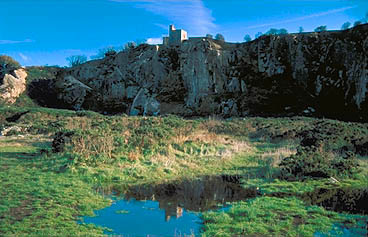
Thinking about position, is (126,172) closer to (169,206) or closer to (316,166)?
(169,206)

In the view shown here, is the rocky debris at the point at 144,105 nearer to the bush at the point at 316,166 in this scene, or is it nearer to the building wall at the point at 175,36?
the building wall at the point at 175,36

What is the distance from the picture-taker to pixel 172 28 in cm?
6656

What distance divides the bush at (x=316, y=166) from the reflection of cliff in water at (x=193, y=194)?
2.20 m

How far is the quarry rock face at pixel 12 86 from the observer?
58.0 m

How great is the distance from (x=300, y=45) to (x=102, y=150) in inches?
1759

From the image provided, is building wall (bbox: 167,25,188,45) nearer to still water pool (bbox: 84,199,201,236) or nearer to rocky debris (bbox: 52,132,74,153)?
rocky debris (bbox: 52,132,74,153)

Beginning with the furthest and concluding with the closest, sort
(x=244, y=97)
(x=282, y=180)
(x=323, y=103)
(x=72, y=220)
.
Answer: (x=244, y=97), (x=323, y=103), (x=282, y=180), (x=72, y=220)

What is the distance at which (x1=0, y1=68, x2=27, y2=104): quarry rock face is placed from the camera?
190 feet

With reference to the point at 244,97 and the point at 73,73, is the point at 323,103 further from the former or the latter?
the point at 73,73

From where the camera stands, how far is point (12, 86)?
60.2 meters

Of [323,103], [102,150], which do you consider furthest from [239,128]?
[323,103]

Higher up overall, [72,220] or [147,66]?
[147,66]

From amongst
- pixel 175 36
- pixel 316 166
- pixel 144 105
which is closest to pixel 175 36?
pixel 175 36

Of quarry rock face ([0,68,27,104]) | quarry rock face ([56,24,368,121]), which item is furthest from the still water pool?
quarry rock face ([0,68,27,104])
